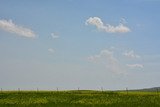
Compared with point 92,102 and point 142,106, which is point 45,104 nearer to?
point 92,102

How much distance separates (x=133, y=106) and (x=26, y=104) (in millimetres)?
18182

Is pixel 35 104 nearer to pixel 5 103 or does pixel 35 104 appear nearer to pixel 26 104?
pixel 26 104

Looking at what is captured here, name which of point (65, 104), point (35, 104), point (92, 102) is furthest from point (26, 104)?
point (92, 102)

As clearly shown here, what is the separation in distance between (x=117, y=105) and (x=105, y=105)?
2.08 metres

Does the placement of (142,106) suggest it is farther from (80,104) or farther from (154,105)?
(80,104)

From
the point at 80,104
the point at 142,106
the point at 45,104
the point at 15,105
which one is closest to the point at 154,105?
the point at 142,106

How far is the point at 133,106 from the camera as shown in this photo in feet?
210

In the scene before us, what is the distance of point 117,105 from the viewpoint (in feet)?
219

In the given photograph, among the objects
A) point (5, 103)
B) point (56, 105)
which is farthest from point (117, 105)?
point (5, 103)

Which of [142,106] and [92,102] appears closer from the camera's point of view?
[142,106]

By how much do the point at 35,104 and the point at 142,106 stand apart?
1817 cm

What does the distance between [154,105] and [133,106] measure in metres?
4.50

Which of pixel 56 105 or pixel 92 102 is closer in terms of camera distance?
pixel 56 105

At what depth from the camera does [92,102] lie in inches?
2776
